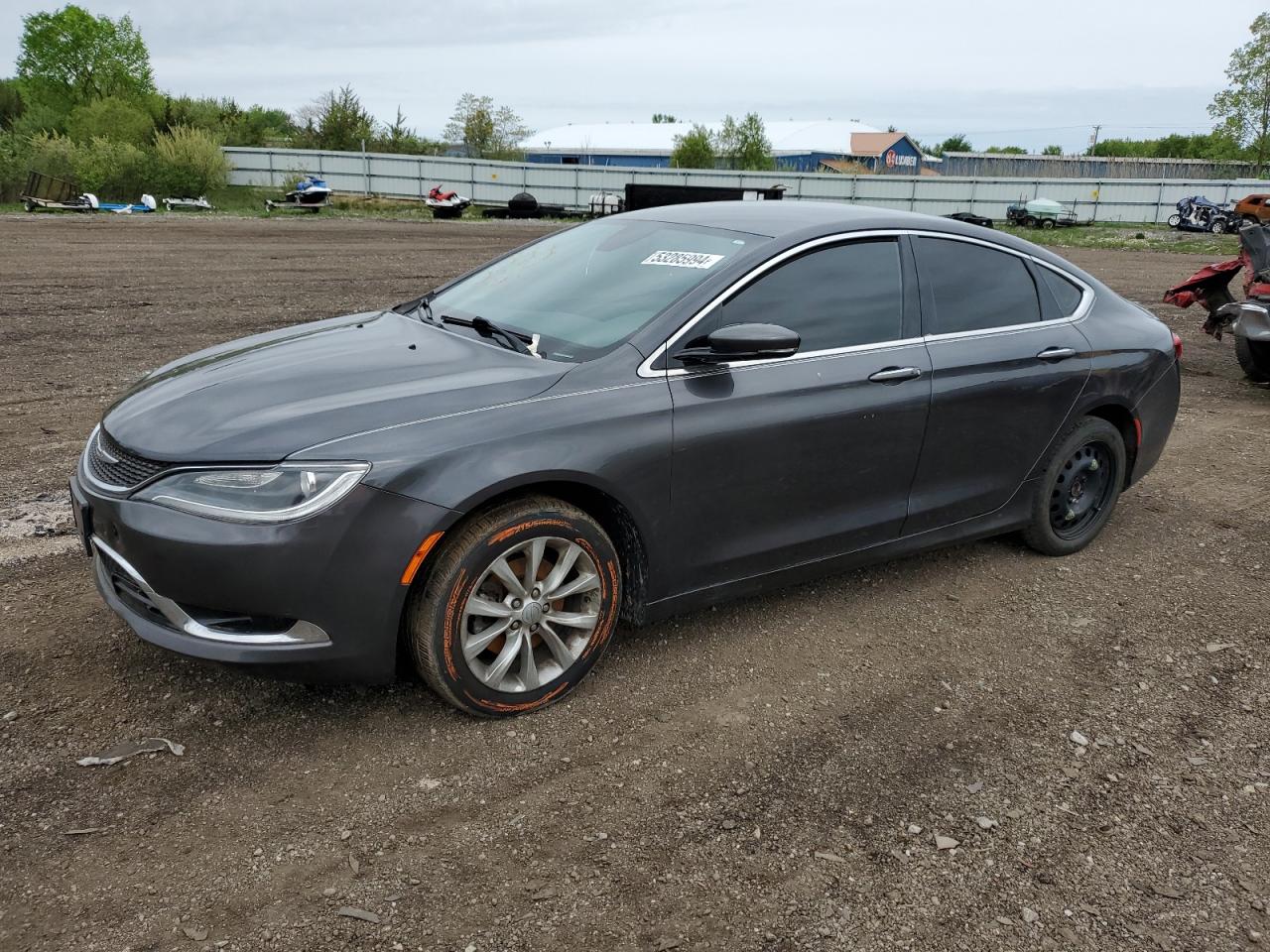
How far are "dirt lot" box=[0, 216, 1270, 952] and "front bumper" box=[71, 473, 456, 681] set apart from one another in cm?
40

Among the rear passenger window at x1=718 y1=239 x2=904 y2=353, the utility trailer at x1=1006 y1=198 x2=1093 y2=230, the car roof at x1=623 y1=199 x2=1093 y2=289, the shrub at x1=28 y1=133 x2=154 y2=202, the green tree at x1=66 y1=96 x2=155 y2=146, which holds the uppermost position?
the green tree at x1=66 y1=96 x2=155 y2=146

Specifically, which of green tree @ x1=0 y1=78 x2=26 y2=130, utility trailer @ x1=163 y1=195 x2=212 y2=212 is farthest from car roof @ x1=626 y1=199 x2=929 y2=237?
green tree @ x1=0 y1=78 x2=26 y2=130

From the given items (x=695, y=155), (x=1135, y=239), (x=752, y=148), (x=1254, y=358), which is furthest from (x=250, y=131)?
(x=1254, y=358)

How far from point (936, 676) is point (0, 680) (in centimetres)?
342

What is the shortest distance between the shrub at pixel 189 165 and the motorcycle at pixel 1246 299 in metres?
36.8

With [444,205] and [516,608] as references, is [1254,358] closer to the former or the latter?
[516,608]

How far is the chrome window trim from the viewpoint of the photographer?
11.7ft

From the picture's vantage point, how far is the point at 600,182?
41875 mm

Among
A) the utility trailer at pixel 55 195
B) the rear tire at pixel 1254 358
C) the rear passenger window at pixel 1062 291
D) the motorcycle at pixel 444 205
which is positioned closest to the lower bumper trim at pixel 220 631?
the rear passenger window at pixel 1062 291

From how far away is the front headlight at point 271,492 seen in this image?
292 cm

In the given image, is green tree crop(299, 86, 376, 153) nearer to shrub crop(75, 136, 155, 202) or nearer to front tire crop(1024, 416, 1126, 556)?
shrub crop(75, 136, 155, 202)

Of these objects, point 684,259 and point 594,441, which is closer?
point 594,441

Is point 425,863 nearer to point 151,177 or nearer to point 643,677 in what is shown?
point 643,677

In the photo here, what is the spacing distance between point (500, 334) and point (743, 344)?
977mm
